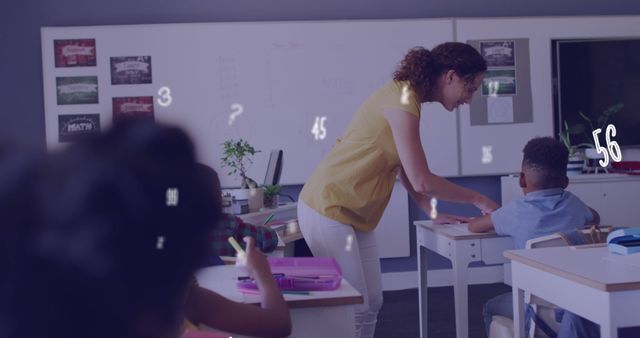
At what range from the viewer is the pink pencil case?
1595 millimetres

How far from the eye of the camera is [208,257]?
0.42 m

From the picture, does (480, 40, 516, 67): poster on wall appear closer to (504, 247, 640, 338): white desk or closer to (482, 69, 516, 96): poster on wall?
(482, 69, 516, 96): poster on wall

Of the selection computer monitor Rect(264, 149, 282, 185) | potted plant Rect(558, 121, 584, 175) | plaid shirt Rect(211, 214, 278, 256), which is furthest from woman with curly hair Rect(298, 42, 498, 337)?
potted plant Rect(558, 121, 584, 175)

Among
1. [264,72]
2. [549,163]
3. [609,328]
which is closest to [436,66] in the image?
[549,163]

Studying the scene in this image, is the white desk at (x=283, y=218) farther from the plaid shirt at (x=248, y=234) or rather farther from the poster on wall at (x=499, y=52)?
the poster on wall at (x=499, y=52)

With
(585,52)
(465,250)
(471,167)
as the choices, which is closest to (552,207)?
(465,250)

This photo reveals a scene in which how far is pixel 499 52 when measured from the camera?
4.83 m

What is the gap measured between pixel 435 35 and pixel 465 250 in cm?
257

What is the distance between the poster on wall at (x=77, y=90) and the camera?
455 cm

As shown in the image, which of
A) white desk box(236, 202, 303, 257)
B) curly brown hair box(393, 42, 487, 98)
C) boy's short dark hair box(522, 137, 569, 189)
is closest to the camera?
curly brown hair box(393, 42, 487, 98)

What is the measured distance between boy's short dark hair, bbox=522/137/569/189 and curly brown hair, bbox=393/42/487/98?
39 centimetres

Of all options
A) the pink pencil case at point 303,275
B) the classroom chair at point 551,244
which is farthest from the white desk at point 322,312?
the classroom chair at point 551,244

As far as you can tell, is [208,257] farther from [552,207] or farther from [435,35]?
[435,35]

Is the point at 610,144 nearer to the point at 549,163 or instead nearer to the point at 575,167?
the point at 575,167
